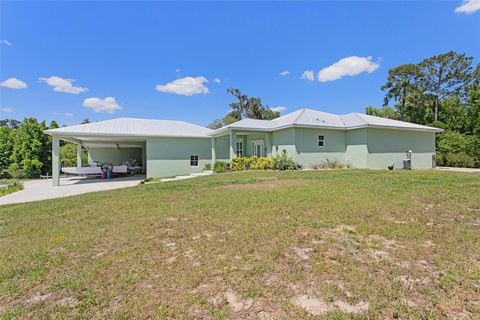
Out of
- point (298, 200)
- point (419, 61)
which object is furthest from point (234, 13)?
point (419, 61)

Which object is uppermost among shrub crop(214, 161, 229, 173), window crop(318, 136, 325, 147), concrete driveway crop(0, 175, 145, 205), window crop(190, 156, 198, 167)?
window crop(318, 136, 325, 147)

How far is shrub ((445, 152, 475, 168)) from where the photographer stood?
19.4m

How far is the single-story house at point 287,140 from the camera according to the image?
52.8ft

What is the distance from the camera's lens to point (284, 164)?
1538 centimetres

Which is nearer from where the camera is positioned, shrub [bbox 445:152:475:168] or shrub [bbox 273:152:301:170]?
shrub [bbox 273:152:301:170]

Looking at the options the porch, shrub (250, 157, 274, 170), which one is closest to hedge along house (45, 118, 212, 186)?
the porch

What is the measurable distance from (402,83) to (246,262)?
1387 inches

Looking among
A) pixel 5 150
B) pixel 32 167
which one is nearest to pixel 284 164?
pixel 32 167

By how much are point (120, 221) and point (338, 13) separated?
14.8m

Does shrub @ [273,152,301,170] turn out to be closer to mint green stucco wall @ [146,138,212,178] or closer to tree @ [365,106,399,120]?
mint green stucco wall @ [146,138,212,178]

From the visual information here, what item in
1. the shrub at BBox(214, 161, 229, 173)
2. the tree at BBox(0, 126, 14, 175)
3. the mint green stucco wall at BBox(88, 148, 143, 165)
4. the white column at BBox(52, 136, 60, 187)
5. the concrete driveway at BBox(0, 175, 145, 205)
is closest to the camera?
the concrete driveway at BBox(0, 175, 145, 205)

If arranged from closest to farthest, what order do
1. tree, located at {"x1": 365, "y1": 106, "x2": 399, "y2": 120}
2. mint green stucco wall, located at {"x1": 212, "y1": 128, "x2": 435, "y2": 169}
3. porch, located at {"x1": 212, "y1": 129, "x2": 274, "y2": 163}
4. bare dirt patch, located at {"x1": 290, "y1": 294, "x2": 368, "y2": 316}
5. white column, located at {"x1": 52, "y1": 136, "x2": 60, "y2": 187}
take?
1. bare dirt patch, located at {"x1": 290, "y1": 294, "x2": 368, "y2": 316}
2. white column, located at {"x1": 52, "y1": 136, "x2": 60, "y2": 187}
3. mint green stucco wall, located at {"x1": 212, "y1": 128, "x2": 435, "y2": 169}
4. porch, located at {"x1": 212, "y1": 129, "x2": 274, "y2": 163}
5. tree, located at {"x1": 365, "y1": 106, "x2": 399, "y2": 120}

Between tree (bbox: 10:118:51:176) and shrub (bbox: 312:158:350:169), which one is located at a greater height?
tree (bbox: 10:118:51:176)

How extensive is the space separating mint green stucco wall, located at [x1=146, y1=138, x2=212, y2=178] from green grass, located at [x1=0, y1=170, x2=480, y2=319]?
1176 cm
